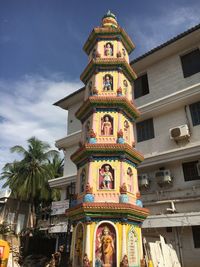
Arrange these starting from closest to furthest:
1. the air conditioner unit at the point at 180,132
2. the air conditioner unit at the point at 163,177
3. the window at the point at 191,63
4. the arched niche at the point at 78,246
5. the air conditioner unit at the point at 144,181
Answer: the arched niche at the point at 78,246, the air conditioner unit at the point at 163,177, the air conditioner unit at the point at 180,132, the air conditioner unit at the point at 144,181, the window at the point at 191,63

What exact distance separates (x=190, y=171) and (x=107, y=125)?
6.40m

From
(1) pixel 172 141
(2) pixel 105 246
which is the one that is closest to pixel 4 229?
(1) pixel 172 141

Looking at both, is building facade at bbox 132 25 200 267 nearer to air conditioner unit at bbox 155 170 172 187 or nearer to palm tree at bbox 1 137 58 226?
air conditioner unit at bbox 155 170 172 187

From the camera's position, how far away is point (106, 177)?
11406mm

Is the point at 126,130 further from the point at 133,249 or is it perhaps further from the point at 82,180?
the point at 133,249

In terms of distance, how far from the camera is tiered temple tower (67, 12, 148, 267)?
33.4ft

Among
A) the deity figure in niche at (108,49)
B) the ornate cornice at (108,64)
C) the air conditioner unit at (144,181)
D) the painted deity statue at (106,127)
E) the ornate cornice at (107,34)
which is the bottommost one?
the air conditioner unit at (144,181)

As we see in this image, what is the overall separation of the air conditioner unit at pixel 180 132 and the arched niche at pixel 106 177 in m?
6.20

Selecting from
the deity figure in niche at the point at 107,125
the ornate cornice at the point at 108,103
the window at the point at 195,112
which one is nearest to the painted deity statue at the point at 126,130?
the ornate cornice at the point at 108,103

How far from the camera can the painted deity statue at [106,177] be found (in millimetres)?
11320

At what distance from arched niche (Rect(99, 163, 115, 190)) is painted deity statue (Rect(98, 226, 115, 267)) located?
1820 mm

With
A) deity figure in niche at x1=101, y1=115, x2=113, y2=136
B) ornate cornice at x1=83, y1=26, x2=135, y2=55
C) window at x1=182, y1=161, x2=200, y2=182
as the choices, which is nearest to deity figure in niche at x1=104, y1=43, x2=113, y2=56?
ornate cornice at x1=83, y1=26, x2=135, y2=55

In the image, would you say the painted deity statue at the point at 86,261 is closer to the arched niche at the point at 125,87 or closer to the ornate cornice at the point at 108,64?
the arched niche at the point at 125,87

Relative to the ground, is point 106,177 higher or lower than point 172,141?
lower
